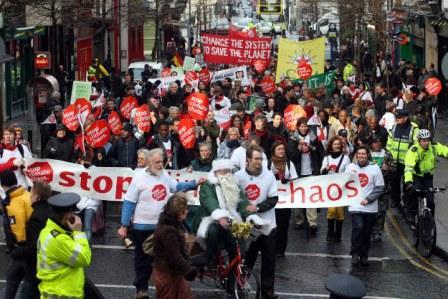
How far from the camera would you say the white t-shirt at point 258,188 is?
40.5 feet

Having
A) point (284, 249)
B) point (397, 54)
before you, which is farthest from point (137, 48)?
point (284, 249)

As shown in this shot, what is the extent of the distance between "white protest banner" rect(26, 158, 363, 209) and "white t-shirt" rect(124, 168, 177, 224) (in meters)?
2.66

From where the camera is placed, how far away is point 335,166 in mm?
16438

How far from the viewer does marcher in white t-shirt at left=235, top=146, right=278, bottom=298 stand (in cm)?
1230

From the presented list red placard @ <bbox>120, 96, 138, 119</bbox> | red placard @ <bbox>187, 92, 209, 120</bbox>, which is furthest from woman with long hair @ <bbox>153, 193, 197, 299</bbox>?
red placard @ <bbox>120, 96, 138, 119</bbox>

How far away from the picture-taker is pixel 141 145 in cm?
1955

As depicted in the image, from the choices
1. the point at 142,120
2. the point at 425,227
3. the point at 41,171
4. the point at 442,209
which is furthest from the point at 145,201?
the point at 142,120

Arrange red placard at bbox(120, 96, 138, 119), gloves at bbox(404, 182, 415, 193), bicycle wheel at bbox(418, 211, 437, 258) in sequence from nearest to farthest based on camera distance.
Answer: bicycle wheel at bbox(418, 211, 437, 258) → gloves at bbox(404, 182, 415, 193) → red placard at bbox(120, 96, 138, 119)

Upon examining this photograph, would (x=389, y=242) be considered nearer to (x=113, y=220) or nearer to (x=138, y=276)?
(x=113, y=220)

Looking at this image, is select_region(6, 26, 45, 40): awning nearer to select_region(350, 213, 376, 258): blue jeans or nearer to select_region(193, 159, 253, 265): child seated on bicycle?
select_region(350, 213, 376, 258): blue jeans

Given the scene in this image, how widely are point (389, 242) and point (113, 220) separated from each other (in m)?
4.10

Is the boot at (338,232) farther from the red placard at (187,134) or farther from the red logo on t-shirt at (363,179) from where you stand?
the red placard at (187,134)

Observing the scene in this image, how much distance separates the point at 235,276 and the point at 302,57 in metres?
20.9

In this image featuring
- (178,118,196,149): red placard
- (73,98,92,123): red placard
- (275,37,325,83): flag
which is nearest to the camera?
(178,118,196,149): red placard
